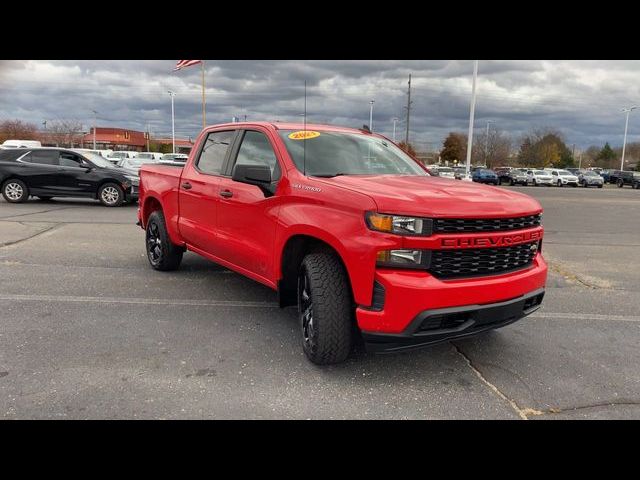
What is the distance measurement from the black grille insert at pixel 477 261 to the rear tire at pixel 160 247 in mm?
3980

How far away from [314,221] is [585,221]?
1318 centimetres

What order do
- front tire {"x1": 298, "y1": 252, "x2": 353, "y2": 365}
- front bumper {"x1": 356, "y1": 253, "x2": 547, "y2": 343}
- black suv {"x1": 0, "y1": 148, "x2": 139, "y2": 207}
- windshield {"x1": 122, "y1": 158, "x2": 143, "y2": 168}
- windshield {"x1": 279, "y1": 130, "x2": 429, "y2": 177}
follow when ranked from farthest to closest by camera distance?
windshield {"x1": 122, "y1": 158, "x2": 143, "y2": 168}, black suv {"x1": 0, "y1": 148, "x2": 139, "y2": 207}, windshield {"x1": 279, "y1": 130, "x2": 429, "y2": 177}, front tire {"x1": 298, "y1": 252, "x2": 353, "y2": 365}, front bumper {"x1": 356, "y1": 253, "x2": 547, "y2": 343}

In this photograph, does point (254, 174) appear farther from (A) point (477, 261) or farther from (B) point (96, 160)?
(B) point (96, 160)

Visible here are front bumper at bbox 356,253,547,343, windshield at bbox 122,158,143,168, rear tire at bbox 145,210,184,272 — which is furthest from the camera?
windshield at bbox 122,158,143,168

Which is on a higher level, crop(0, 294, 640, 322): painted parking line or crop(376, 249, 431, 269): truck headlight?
crop(376, 249, 431, 269): truck headlight

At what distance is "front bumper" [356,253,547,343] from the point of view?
3014 mm

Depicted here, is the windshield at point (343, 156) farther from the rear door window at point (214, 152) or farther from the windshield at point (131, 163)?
the windshield at point (131, 163)

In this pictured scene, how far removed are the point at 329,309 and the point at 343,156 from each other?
1613mm

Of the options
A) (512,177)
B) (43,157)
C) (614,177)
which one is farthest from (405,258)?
(614,177)

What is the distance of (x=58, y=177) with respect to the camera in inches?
532

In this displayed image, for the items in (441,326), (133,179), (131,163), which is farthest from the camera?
(131,163)

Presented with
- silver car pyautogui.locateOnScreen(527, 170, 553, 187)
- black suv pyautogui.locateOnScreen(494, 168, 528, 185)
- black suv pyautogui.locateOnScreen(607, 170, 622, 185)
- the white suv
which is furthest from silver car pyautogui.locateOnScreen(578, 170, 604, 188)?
black suv pyautogui.locateOnScreen(607, 170, 622, 185)

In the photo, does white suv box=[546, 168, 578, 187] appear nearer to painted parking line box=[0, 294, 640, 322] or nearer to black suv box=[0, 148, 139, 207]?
black suv box=[0, 148, 139, 207]
